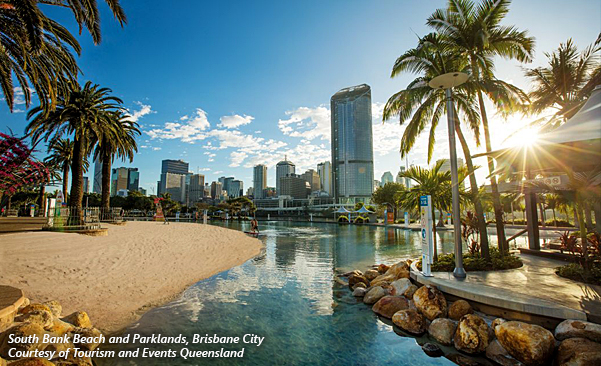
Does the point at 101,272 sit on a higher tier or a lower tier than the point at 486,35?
lower

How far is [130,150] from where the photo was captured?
28969 millimetres

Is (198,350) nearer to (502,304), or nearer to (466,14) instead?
(502,304)

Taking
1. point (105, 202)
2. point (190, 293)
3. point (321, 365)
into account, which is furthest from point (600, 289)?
point (105, 202)

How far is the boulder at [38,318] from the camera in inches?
207

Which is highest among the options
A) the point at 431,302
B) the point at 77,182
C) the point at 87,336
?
the point at 77,182

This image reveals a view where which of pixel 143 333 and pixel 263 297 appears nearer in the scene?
pixel 143 333

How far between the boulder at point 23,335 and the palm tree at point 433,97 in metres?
11.9

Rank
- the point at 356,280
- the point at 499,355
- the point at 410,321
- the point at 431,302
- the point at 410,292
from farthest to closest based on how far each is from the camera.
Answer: the point at 356,280, the point at 410,292, the point at 431,302, the point at 410,321, the point at 499,355

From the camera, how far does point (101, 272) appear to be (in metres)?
9.99

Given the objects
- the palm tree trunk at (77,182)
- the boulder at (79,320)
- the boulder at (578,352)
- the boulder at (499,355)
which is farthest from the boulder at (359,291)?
the palm tree trunk at (77,182)

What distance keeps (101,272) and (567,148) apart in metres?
14.4

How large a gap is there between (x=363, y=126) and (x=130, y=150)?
6062 inches

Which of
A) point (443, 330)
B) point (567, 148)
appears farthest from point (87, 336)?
point (567, 148)

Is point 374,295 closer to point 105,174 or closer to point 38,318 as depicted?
point 38,318
